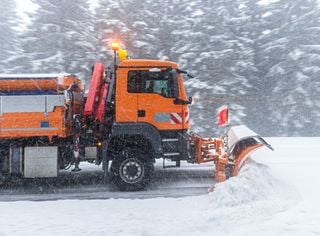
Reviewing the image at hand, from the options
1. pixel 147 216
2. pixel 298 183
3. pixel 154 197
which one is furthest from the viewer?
pixel 154 197

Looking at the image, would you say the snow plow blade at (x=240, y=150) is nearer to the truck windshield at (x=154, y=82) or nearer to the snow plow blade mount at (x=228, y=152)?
the snow plow blade mount at (x=228, y=152)

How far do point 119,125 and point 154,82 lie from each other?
1138 millimetres

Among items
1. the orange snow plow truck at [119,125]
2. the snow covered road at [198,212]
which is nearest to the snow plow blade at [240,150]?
the orange snow plow truck at [119,125]

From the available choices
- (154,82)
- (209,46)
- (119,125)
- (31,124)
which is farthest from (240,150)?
(209,46)

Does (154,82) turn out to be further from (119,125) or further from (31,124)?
(31,124)

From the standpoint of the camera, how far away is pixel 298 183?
7223 mm

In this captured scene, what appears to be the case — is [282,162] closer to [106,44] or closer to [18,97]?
[18,97]

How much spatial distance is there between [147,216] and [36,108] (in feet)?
11.8

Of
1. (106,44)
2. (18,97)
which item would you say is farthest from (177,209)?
A: (106,44)

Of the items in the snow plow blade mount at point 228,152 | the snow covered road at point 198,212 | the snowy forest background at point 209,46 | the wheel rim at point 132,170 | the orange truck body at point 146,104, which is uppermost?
the snowy forest background at point 209,46

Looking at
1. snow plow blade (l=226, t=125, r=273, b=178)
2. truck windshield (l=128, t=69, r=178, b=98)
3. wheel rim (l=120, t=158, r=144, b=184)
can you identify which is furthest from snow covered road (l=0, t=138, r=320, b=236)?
truck windshield (l=128, t=69, r=178, b=98)

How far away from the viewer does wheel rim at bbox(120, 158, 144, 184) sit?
831 cm

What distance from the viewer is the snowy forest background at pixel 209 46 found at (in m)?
20.0

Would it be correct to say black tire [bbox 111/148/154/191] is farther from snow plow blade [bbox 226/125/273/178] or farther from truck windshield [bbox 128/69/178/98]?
snow plow blade [bbox 226/125/273/178]
